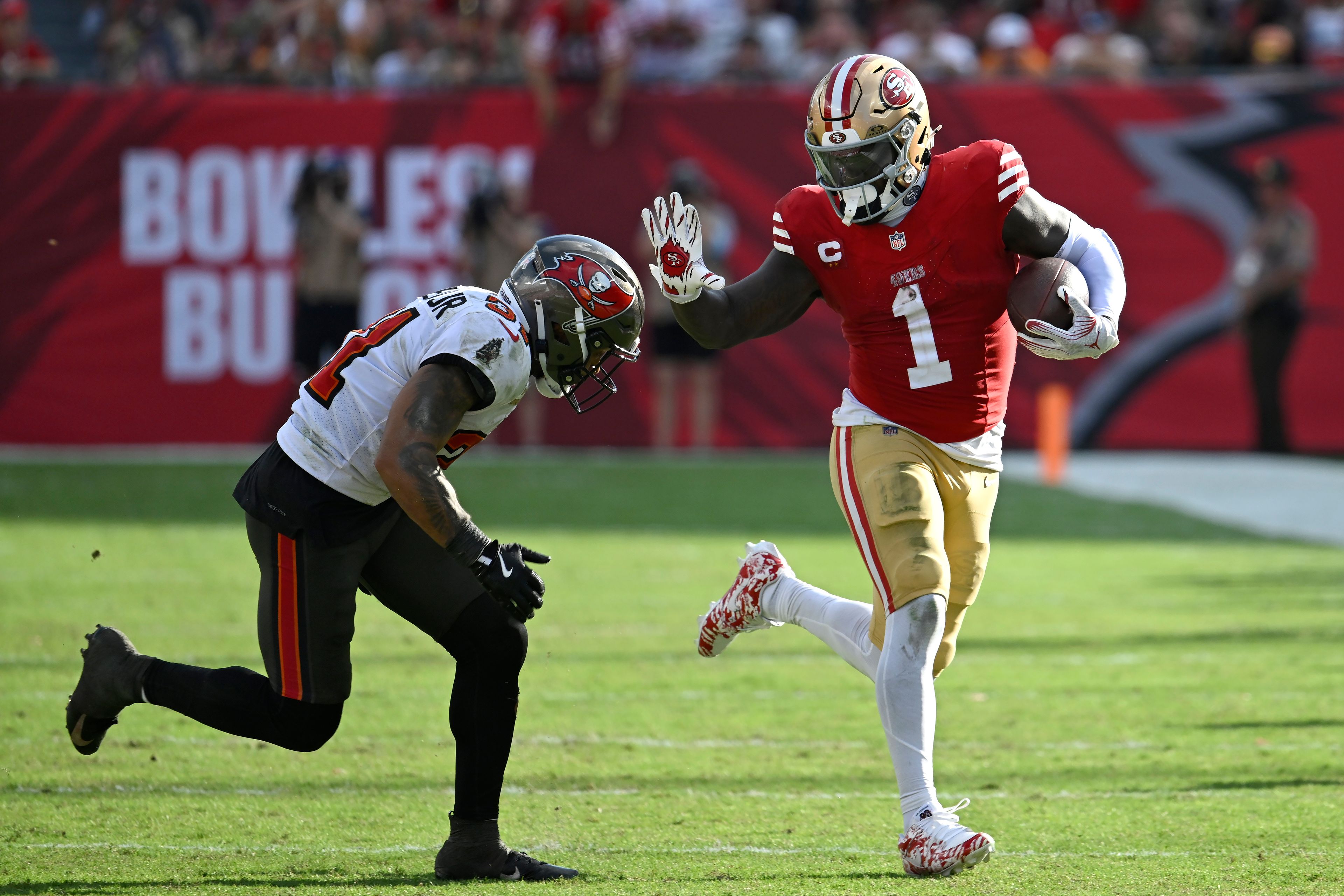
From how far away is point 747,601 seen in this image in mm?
4895

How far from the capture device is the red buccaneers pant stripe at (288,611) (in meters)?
3.95

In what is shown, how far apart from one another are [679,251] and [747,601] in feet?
3.79

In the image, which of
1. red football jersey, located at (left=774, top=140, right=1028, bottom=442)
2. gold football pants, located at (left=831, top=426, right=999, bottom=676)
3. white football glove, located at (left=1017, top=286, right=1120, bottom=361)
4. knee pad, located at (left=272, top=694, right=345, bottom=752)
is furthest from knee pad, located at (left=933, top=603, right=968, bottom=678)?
knee pad, located at (left=272, top=694, right=345, bottom=752)

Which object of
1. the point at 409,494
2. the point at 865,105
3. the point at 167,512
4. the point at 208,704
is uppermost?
the point at 865,105

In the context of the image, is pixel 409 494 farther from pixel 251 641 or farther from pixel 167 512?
pixel 167 512

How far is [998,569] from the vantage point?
29.2ft

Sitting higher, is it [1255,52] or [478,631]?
[1255,52]

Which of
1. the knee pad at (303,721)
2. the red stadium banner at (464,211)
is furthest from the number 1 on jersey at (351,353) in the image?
the red stadium banner at (464,211)

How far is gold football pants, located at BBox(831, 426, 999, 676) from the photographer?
4.13m

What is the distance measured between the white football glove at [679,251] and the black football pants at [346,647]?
916 millimetres

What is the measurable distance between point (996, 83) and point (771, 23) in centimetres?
251

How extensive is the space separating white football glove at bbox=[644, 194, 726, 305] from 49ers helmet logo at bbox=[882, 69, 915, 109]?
577 millimetres

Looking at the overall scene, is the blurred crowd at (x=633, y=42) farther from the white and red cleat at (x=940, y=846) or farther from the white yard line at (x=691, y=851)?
the white and red cleat at (x=940, y=846)

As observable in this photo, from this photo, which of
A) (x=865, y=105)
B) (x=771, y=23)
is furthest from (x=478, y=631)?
(x=771, y=23)
